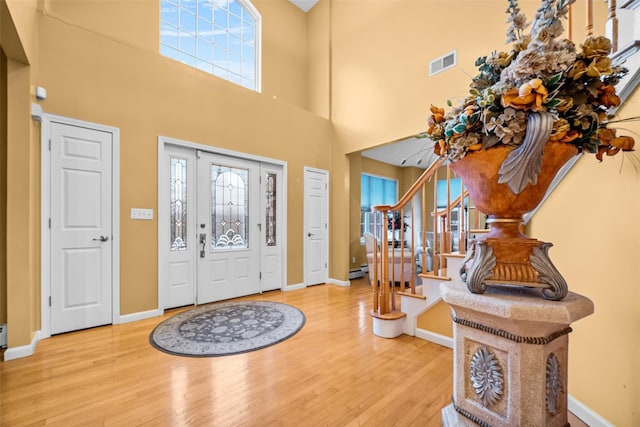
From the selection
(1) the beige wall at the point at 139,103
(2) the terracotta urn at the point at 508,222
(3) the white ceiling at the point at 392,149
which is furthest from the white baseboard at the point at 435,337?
(3) the white ceiling at the point at 392,149

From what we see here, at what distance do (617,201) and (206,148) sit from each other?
3938 millimetres

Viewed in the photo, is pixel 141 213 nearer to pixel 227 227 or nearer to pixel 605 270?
pixel 227 227

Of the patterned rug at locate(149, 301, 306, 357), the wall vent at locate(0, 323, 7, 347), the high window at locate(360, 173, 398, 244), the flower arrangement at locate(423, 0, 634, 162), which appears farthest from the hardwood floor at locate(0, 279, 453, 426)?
the high window at locate(360, 173, 398, 244)

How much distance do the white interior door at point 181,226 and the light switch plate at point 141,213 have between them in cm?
23

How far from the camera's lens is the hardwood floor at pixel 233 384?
1.54m

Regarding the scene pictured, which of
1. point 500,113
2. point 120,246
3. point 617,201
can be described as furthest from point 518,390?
point 120,246

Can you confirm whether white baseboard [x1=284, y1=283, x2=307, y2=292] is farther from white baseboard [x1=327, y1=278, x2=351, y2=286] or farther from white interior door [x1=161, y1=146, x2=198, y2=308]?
white interior door [x1=161, y1=146, x2=198, y2=308]

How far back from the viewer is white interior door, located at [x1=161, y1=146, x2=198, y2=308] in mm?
3449

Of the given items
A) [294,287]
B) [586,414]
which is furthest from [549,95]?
[294,287]

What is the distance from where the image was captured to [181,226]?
11.7 feet

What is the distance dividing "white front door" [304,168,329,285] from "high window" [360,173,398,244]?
4.52 ft

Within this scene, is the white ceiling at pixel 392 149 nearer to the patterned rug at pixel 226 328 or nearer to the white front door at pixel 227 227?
the white front door at pixel 227 227

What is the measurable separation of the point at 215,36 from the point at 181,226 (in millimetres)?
3289

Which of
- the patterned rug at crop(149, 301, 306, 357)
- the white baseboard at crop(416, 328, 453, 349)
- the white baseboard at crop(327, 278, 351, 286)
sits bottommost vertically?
the white baseboard at crop(327, 278, 351, 286)
